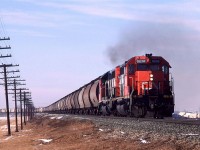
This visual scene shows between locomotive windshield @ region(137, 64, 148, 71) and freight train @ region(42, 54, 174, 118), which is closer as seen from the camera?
freight train @ region(42, 54, 174, 118)

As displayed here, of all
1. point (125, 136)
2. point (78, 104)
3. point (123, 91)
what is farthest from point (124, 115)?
point (78, 104)

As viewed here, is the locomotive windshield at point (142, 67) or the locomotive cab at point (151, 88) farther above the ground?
the locomotive windshield at point (142, 67)

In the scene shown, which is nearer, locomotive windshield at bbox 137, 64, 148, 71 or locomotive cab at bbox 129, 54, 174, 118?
locomotive cab at bbox 129, 54, 174, 118

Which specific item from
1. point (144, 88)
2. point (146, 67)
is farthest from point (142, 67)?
point (144, 88)

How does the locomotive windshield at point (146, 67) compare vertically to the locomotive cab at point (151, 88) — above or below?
above

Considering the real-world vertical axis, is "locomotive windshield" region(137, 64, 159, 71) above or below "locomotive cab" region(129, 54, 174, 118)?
above

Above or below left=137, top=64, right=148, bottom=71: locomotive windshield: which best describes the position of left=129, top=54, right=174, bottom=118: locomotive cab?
below

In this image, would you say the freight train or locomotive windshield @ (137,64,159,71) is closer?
the freight train

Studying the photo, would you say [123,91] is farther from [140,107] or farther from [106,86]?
[106,86]

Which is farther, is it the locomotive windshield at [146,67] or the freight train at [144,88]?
the locomotive windshield at [146,67]

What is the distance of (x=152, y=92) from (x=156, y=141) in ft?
55.1

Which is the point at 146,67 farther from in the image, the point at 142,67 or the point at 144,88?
the point at 144,88

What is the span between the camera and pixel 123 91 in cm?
3503

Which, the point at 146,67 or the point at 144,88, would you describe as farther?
the point at 146,67
